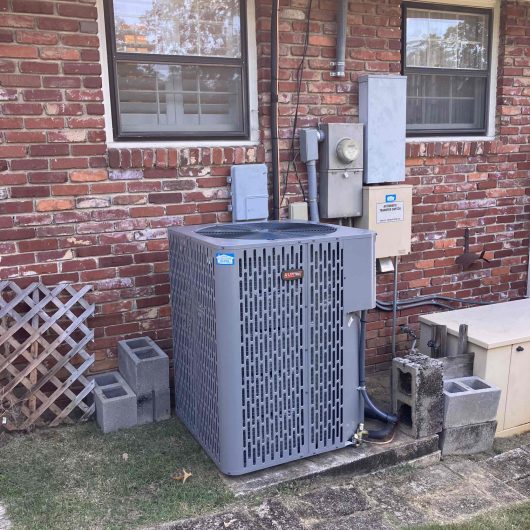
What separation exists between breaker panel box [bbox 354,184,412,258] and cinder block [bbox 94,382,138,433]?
6.31 ft

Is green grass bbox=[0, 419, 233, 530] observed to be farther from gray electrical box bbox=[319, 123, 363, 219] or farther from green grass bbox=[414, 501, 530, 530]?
gray electrical box bbox=[319, 123, 363, 219]

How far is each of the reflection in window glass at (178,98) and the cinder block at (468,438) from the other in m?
2.30

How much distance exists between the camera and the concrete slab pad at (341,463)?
2764 mm

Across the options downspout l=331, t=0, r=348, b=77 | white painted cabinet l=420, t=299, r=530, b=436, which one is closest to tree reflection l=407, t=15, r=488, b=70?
downspout l=331, t=0, r=348, b=77

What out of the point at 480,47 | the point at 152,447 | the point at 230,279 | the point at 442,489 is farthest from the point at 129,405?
the point at 480,47

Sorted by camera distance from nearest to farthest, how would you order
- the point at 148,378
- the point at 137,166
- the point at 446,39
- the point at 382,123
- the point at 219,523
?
the point at 219,523 → the point at 148,378 → the point at 137,166 → the point at 382,123 → the point at 446,39

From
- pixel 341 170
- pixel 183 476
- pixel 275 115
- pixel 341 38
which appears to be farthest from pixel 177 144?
pixel 183 476

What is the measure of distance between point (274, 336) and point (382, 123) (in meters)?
1.94

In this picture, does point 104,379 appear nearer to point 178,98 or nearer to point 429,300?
point 178,98

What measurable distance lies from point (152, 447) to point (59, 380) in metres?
0.70

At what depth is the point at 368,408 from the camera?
3.22 m

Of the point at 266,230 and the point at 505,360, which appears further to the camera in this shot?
the point at 505,360

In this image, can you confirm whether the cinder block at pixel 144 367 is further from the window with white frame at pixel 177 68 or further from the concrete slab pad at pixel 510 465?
the concrete slab pad at pixel 510 465

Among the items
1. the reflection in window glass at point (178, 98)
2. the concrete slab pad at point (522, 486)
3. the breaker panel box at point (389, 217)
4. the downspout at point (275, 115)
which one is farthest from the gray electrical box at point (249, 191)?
the concrete slab pad at point (522, 486)
